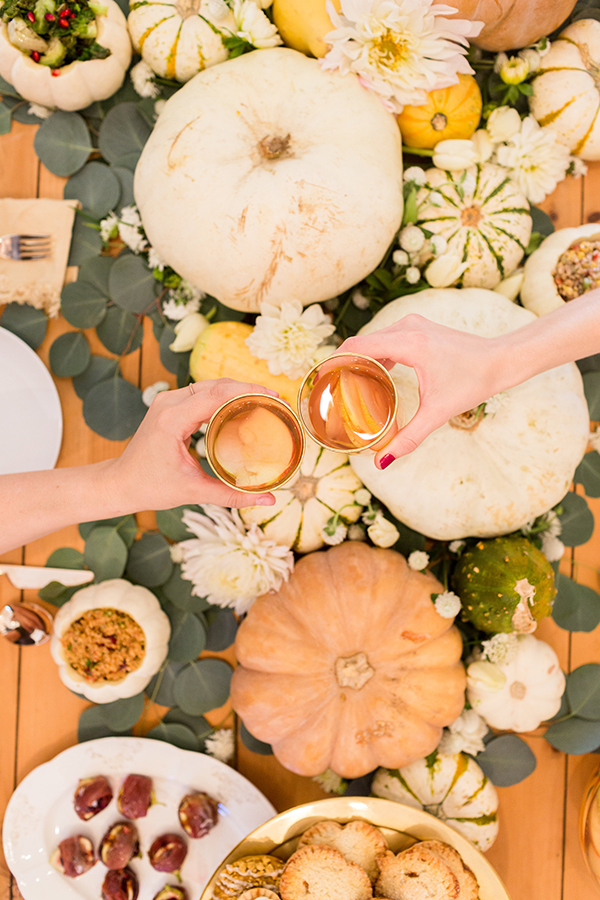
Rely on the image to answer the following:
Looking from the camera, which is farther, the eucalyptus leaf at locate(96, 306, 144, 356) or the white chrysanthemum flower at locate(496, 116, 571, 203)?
the eucalyptus leaf at locate(96, 306, 144, 356)

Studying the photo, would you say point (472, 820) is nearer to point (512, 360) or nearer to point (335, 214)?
point (512, 360)

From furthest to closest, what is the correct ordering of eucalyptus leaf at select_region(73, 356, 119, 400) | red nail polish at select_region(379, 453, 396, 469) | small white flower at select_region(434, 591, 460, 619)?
1. eucalyptus leaf at select_region(73, 356, 119, 400)
2. small white flower at select_region(434, 591, 460, 619)
3. red nail polish at select_region(379, 453, 396, 469)

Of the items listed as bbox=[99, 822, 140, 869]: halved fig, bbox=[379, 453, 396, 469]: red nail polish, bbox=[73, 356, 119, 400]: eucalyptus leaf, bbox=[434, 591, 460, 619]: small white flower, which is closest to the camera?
bbox=[379, 453, 396, 469]: red nail polish

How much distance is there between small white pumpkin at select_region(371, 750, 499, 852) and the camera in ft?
4.23

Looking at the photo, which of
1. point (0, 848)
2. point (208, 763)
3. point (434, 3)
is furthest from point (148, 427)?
point (0, 848)

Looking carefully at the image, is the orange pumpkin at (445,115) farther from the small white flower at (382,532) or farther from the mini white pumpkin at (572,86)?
the small white flower at (382,532)

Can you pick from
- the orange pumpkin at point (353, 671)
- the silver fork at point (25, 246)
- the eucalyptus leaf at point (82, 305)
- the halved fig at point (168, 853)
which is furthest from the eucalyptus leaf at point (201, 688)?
the silver fork at point (25, 246)

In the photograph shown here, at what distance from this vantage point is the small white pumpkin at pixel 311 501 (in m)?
1.26

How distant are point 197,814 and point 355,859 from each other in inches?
14.1

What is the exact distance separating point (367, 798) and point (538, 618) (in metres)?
0.49

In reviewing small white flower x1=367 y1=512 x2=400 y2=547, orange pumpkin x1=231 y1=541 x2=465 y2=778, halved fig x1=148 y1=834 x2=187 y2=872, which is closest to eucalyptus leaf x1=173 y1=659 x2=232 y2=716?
orange pumpkin x1=231 y1=541 x2=465 y2=778

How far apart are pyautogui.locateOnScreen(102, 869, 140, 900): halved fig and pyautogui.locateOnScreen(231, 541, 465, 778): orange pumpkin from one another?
1.51 ft

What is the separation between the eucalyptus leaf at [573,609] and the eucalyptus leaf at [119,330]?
1.14m

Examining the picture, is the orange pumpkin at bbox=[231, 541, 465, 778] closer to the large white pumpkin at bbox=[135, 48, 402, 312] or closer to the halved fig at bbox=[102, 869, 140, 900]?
the halved fig at bbox=[102, 869, 140, 900]
